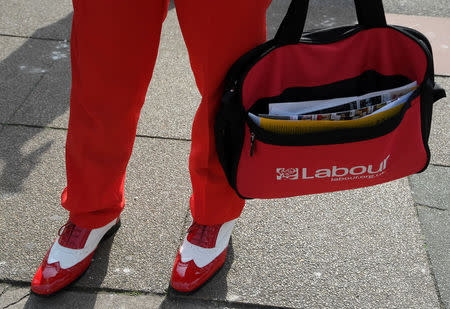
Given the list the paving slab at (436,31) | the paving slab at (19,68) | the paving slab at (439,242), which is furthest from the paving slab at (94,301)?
the paving slab at (436,31)

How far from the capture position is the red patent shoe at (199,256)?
6.12ft

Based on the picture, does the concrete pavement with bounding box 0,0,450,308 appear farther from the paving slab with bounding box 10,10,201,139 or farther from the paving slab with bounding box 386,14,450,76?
the paving slab with bounding box 386,14,450,76

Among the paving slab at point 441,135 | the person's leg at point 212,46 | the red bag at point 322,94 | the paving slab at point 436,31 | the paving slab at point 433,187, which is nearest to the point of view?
the person's leg at point 212,46

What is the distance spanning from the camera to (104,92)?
5.01ft

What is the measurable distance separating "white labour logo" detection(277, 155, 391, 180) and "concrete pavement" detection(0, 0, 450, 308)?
0.60m

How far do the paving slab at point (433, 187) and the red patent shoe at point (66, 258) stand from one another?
1.57m

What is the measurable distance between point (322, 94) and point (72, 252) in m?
1.17

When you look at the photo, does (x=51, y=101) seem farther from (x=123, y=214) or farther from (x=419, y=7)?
(x=419, y=7)

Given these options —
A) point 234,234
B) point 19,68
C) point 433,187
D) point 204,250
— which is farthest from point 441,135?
point 19,68

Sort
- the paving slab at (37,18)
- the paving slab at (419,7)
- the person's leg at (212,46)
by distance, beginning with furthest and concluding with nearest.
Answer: the paving slab at (419,7) → the paving slab at (37,18) → the person's leg at (212,46)

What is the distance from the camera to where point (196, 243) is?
194cm

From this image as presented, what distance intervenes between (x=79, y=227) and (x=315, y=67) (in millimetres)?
1148

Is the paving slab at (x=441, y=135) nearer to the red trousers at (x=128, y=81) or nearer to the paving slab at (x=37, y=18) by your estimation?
the red trousers at (x=128, y=81)

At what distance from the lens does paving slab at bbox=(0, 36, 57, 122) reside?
117 inches
